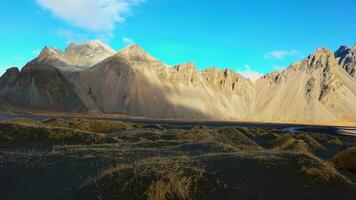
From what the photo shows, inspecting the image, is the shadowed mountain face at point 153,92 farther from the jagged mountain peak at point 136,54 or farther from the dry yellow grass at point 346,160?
the dry yellow grass at point 346,160

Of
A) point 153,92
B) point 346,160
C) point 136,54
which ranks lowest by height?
point 346,160

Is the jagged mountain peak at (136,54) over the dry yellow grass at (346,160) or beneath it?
over

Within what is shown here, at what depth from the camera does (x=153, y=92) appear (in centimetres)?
16625

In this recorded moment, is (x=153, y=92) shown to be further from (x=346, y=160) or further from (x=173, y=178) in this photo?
(x=173, y=178)

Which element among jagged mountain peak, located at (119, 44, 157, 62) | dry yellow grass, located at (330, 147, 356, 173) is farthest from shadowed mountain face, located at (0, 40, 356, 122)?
dry yellow grass, located at (330, 147, 356, 173)

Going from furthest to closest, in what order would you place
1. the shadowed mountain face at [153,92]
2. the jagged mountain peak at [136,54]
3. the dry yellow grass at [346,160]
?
the jagged mountain peak at [136,54]
the shadowed mountain face at [153,92]
the dry yellow grass at [346,160]

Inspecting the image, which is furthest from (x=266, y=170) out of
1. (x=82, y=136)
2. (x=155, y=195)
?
(x=82, y=136)

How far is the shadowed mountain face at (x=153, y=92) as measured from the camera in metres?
153

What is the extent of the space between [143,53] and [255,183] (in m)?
180

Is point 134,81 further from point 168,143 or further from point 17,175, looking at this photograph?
point 17,175

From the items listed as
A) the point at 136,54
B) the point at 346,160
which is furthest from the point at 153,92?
the point at 346,160

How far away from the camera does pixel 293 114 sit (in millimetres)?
178125

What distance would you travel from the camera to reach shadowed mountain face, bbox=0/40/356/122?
152750mm

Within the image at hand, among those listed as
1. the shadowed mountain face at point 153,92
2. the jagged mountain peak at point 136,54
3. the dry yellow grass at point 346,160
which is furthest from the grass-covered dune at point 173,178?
the jagged mountain peak at point 136,54
